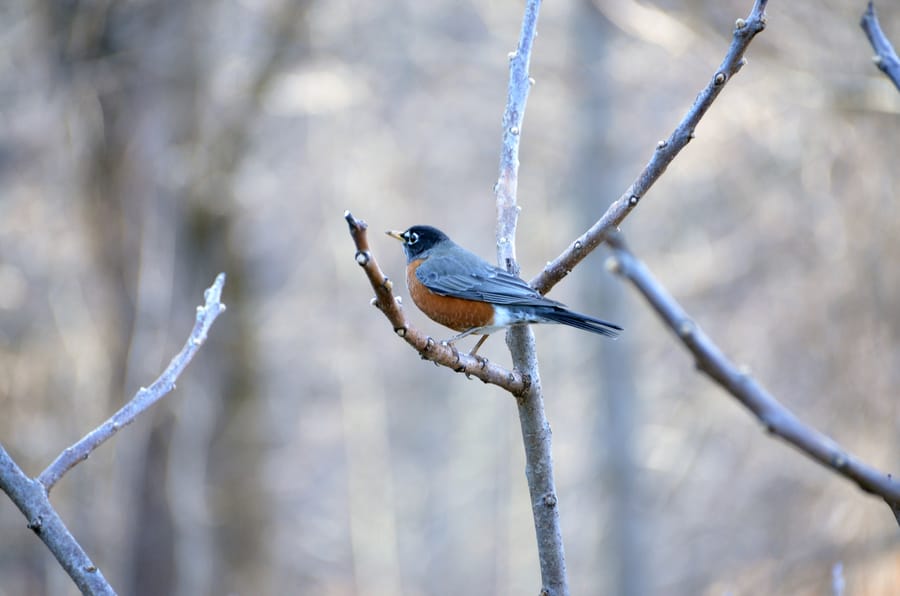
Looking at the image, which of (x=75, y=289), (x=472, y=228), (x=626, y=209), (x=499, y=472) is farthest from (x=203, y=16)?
(x=499, y=472)

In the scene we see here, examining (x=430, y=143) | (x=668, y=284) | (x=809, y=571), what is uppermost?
(x=430, y=143)

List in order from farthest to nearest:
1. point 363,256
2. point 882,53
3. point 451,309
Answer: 1. point 451,309
2. point 882,53
3. point 363,256

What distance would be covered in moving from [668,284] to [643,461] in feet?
8.25

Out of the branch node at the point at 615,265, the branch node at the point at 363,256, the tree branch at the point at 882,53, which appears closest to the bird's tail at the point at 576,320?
the tree branch at the point at 882,53

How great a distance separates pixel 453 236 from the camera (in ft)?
48.5

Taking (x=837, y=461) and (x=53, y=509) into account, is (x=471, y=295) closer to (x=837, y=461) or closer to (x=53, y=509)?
(x=53, y=509)

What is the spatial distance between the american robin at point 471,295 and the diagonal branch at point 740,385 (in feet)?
5.56

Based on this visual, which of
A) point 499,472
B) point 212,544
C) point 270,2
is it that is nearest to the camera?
point 270,2

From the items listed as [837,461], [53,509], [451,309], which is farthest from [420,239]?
[837,461]

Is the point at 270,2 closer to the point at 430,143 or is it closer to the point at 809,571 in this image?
the point at 430,143

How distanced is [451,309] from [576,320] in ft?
2.65

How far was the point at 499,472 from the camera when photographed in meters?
14.8

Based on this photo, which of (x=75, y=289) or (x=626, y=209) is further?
(x=75, y=289)

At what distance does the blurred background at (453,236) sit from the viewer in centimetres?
791
